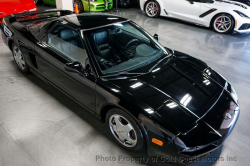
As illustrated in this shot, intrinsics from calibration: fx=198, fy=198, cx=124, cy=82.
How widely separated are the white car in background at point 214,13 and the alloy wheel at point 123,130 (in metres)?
5.57

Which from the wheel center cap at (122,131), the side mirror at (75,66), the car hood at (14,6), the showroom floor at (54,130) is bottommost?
the showroom floor at (54,130)

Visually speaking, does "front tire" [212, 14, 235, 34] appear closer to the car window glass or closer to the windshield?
the windshield

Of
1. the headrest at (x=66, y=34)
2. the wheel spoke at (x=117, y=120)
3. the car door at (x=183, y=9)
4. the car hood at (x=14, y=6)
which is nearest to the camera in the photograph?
the wheel spoke at (x=117, y=120)

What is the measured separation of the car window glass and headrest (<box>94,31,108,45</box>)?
22 cm

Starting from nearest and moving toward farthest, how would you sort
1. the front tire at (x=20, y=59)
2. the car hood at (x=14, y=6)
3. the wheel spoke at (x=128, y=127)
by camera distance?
the wheel spoke at (x=128, y=127) → the front tire at (x=20, y=59) → the car hood at (x=14, y=6)

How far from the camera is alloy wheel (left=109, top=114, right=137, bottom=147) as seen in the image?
2068 mm

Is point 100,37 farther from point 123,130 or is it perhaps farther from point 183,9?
point 183,9

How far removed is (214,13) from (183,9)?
1011 millimetres

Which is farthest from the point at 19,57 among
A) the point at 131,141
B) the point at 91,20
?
the point at 131,141

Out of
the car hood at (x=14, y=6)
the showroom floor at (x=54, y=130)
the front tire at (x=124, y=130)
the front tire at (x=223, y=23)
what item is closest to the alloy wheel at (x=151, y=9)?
the front tire at (x=223, y=23)

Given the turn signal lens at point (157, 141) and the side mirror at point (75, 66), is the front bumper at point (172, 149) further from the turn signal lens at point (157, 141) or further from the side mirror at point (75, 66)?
the side mirror at point (75, 66)

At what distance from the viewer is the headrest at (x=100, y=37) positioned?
2.46m

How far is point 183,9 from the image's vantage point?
6.70 metres

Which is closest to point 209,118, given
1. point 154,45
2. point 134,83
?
point 134,83
